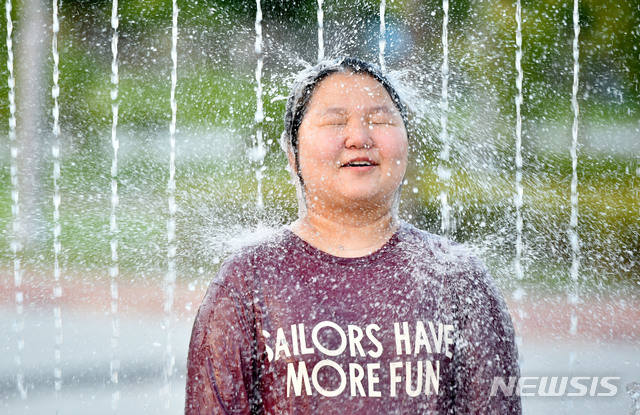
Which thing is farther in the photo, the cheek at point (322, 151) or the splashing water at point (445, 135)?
the splashing water at point (445, 135)

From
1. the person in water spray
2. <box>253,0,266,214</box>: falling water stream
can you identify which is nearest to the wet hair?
the person in water spray

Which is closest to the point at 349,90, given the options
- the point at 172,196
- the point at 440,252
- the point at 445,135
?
the point at 440,252

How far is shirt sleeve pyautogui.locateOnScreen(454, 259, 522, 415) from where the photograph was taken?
1.81m

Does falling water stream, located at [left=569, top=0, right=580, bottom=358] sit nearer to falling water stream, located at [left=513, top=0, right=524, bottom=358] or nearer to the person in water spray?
falling water stream, located at [left=513, top=0, right=524, bottom=358]

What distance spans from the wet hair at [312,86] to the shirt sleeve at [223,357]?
42 cm

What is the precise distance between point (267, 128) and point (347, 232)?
7.07m

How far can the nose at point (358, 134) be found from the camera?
75.5 inches

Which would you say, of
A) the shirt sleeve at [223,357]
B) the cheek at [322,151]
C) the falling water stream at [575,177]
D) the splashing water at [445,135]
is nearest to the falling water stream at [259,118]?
the splashing water at [445,135]

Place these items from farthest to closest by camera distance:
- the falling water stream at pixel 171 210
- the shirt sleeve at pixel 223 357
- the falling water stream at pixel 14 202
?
the falling water stream at pixel 14 202, the falling water stream at pixel 171 210, the shirt sleeve at pixel 223 357

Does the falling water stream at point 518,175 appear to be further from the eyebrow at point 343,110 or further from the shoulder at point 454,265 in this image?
the eyebrow at point 343,110

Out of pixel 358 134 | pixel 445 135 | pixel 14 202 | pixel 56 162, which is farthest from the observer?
pixel 14 202

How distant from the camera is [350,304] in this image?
1.86 metres

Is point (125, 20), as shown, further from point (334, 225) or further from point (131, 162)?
point (334, 225)

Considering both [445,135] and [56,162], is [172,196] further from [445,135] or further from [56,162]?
[445,135]
